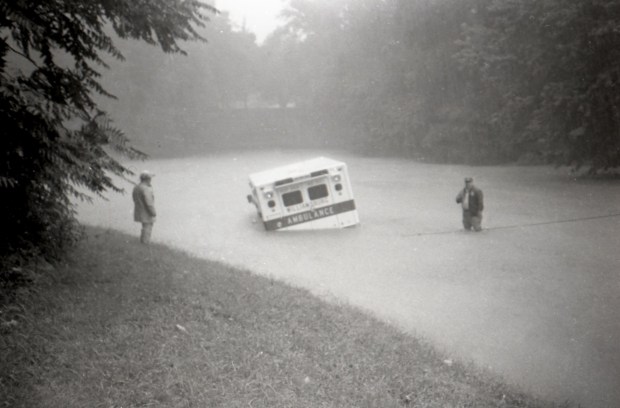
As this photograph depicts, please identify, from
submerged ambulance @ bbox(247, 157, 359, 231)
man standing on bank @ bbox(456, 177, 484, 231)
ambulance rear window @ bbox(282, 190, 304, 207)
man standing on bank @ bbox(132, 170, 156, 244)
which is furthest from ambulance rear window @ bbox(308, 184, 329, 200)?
man standing on bank @ bbox(132, 170, 156, 244)

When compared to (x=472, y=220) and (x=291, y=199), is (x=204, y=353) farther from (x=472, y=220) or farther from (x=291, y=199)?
(x=472, y=220)

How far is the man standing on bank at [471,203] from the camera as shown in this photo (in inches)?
621

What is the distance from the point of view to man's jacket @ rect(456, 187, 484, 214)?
15.7 meters

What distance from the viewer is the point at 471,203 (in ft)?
52.7

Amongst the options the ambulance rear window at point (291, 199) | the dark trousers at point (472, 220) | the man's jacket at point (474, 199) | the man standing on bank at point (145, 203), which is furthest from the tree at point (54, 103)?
the dark trousers at point (472, 220)

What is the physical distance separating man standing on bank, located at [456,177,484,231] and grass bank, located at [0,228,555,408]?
315 inches

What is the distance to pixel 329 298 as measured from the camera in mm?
10648

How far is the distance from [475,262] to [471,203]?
9.85 ft

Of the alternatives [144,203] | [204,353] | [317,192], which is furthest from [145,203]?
[204,353]

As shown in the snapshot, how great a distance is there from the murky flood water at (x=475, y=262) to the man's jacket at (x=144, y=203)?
8.36 feet

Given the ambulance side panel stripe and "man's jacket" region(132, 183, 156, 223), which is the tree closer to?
"man's jacket" region(132, 183, 156, 223)

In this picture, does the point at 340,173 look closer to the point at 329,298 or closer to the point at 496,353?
the point at 329,298

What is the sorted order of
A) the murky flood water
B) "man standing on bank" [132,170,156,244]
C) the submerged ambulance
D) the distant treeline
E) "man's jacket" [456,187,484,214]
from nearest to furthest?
the murky flood water
"man standing on bank" [132,170,156,244]
"man's jacket" [456,187,484,214]
the submerged ambulance
the distant treeline

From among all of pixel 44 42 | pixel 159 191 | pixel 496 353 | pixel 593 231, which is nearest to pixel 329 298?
pixel 496 353
